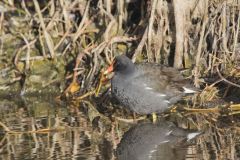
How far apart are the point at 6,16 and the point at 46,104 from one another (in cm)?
258

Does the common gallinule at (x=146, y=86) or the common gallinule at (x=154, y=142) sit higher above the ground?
the common gallinule at (x=146, y=86)

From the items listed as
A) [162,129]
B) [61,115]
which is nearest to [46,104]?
[61,115]

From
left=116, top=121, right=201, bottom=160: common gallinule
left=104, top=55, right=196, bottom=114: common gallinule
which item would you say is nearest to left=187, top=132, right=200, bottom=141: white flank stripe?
left=116, top=121, right=201, bottom=160: common gallinule

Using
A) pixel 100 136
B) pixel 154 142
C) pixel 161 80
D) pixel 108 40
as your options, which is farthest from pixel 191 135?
pixel 108 40

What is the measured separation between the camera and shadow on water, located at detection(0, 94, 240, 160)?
22.9 ft

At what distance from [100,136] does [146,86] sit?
939 millimetres

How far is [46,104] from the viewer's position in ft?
32.5

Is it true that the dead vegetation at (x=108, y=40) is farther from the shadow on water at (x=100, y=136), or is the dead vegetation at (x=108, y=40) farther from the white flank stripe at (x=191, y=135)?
the white flank stripe at (x=191, y=135)

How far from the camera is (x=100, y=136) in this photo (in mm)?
7867

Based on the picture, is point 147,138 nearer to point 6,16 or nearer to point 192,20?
point 192,20

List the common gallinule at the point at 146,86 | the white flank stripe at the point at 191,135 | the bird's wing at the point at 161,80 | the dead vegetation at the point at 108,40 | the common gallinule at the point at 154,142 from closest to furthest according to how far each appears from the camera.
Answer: the common gallinule at the point at 154,142 → the white flank stripe at the point at 191,135 → the common gallinule at the point at 146,86 → the bird's wing at the point at 161,80 → the dead vegetation at the point at 108,40

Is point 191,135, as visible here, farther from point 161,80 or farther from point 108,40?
point 108,40

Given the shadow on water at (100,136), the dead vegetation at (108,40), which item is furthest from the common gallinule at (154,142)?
the dead vegetation at (108,40)

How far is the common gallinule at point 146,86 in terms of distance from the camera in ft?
27.4
